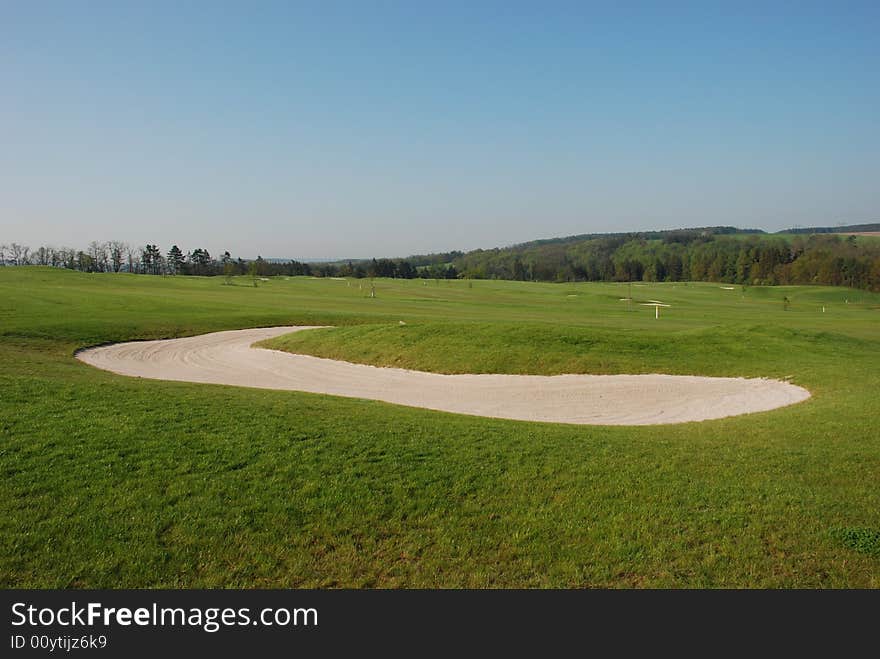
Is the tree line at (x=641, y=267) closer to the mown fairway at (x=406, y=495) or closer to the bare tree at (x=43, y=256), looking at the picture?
the bare tree at (x=43, y=256)

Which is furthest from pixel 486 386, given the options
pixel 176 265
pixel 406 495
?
pixel 176 265

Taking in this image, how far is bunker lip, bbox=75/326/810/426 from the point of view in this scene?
59.4ft

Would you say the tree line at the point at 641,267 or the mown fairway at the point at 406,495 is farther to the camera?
the tree line at the point at 641,267

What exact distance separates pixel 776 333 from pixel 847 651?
27714 mm

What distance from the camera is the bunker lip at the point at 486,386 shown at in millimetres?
18109

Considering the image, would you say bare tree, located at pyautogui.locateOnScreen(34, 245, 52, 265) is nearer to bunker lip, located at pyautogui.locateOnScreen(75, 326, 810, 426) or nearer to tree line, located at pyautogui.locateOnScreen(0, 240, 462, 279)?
tree line, located at pyautogui.locateOnScreen(0, 240, 462, 279)

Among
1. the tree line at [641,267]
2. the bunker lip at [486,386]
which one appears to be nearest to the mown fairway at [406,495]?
the bunker lip at [486,386]

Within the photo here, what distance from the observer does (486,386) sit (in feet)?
73.2

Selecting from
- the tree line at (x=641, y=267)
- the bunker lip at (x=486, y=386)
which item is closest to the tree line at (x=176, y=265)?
the tree line at (x=641, y=267)

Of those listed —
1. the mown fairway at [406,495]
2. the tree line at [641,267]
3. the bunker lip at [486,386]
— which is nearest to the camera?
the mown fairway at [406,495]

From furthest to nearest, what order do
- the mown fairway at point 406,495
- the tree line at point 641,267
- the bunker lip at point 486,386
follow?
the tree line at point 641,267 < the bunker lip at point 486,386 < the mown fairway at point 406,495

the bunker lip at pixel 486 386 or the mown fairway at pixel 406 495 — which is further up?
the mown fairway at pixel 406 495

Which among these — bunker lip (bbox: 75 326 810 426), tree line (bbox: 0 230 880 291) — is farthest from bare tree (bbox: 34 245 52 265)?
bunker lip (bbox: 75 326 810 426)

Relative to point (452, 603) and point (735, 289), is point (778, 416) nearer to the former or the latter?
point (452, 603)
